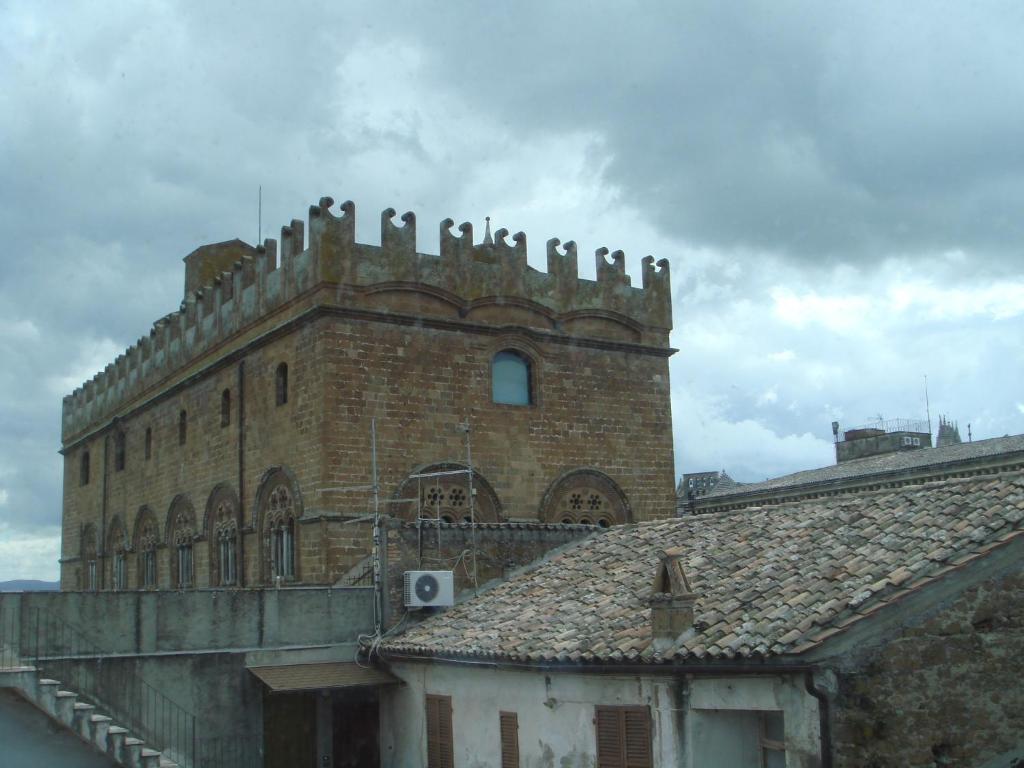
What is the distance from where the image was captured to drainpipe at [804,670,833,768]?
461 inches

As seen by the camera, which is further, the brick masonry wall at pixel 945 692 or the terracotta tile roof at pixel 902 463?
the terracotta tile roof at pixel 902 463

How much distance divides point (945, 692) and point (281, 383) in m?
14.8

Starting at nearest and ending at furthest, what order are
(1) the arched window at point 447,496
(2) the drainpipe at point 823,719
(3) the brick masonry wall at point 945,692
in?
(2) the drainpipe at point 823,719
(3) the brick masonry wall at point 945,692
(1) the arched window at point 447,496

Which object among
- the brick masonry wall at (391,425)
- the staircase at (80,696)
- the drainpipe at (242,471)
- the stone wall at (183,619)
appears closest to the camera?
the staircase at (80,696)

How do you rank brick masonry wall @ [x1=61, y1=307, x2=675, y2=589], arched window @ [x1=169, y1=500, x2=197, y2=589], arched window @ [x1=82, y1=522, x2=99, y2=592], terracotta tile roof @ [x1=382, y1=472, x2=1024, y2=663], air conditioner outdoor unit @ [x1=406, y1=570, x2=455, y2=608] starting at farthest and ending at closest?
arched window @ [x1=82, y1=522, x2=99, y2=592] < arched window @ [x1=169, y1=500, x2=197, y2=589] < brick masonry wall @ [x1=61, y1=307, x2=675, y2=589] < air conditioner outdoor unit @ [x1=406, y1=570, x2=455, y2=608] < terracotta tile roof @ [x1=382, y1=472, x2=1024, y2=663]

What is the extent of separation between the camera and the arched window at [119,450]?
32.8 m

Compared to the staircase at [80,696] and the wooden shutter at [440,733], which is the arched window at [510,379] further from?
the staircase at [80,696]

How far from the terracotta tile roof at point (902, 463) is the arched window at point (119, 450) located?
705 inches

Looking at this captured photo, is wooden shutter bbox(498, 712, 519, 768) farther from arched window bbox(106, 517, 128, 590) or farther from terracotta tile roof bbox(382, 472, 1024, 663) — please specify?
arched window bbox(106, 517, 128, 590)

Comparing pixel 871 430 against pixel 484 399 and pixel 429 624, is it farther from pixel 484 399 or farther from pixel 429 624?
pixel 429 624

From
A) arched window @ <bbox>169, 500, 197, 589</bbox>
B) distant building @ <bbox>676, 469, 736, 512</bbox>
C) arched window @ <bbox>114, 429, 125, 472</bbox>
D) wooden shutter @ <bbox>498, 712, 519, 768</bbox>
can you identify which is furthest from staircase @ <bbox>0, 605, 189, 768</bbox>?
distant building @ <bbox>676, 469, 736, 512</bbox>

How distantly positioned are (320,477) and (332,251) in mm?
4206

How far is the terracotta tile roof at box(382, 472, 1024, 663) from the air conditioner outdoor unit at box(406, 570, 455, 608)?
0.26m

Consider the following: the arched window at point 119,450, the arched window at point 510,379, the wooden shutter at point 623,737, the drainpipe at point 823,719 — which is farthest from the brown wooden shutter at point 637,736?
the arched window at point 119,450
